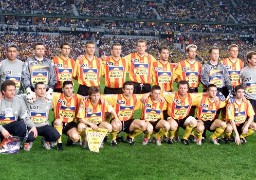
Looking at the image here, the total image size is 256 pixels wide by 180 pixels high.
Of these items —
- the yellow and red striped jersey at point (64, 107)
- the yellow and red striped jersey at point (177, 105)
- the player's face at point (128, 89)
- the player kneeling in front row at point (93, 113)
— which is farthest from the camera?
the yellow and red striped jersey at point (177, 105)

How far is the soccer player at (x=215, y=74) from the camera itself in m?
8.66

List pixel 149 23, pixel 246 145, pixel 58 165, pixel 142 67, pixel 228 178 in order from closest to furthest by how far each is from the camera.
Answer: pixel 228 178 < pixel 58 165 < pixel 246 145 < pixel 142 67 < pixel 149 23

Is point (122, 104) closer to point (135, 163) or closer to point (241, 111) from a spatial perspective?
point (135, 163)

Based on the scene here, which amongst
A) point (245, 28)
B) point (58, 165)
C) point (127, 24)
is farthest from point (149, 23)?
point (58, 165)

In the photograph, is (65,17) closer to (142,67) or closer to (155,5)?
(155,5)

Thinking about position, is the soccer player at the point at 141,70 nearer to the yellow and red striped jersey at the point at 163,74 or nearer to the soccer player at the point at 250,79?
the yellow and red striped jersey at the point at 163,74

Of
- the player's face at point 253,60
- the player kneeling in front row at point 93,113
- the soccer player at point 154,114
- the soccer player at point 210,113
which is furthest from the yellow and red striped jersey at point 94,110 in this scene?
the player's face at point 253,60

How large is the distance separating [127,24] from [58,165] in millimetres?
36962

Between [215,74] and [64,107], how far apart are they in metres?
2.91

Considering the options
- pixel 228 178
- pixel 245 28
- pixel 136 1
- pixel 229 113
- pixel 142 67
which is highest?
pixel 136 1

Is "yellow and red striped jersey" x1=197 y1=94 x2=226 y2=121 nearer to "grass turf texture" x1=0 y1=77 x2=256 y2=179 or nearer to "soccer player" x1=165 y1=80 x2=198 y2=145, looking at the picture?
"soccer player" x1=165 y1=80 x2=198 y2=145

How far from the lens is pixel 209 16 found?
151 feet

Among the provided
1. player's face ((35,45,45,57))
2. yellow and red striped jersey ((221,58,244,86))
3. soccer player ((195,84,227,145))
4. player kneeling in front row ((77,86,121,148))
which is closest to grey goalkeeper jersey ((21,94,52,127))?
player kneeling in front row ((77,86,121,148))

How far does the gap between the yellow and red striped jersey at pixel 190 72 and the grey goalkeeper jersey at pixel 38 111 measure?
9.02ft
